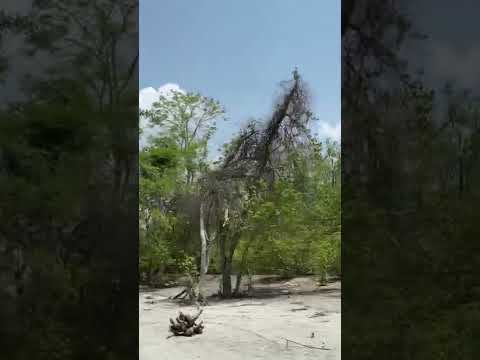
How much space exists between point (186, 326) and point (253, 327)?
816 mm

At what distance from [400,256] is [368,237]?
0.12 m

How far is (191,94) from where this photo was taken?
27.6 feet

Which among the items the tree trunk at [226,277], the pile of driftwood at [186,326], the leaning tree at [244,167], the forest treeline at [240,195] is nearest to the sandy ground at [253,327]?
the pile of driftwood at [186,326]

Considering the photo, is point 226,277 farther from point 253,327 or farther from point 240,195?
point 253,327

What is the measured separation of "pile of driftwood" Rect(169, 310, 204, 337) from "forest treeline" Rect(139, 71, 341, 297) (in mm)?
1590

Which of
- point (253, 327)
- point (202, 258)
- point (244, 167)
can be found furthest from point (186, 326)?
point (244, 167)

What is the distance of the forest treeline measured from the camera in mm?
6798

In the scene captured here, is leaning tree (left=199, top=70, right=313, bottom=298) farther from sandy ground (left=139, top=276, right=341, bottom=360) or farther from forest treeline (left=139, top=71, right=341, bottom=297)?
sandy ground (left=139, top=276, right=341, bottom=360)

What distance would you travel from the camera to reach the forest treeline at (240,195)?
268 inches

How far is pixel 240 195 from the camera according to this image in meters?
6.87

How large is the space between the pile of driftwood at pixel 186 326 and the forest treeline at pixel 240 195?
1590mm

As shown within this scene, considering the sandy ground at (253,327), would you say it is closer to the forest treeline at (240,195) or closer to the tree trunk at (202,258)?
the tree trunk at (202,258)

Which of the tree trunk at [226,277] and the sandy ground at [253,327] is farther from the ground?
the tree trunk at [226,277]

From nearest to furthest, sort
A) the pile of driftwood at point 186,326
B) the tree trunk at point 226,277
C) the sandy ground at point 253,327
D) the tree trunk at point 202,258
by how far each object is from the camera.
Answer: the sandy ground at point 253,327 < the pile of driftwood at point 186,326 < the tree trunk at point 202,258 < the tree trunk at point 226,277
